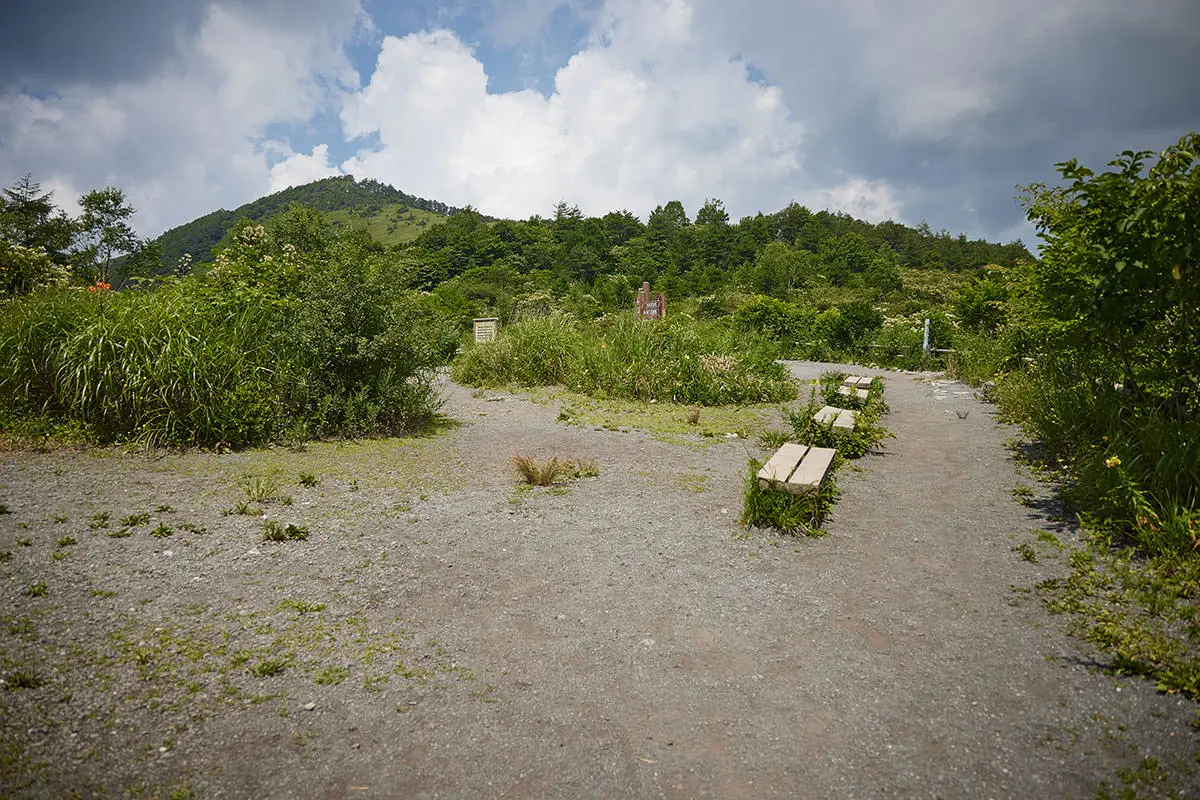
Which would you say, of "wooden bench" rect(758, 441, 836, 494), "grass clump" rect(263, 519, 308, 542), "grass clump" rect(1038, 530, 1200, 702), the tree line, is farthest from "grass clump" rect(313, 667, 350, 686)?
the tree line

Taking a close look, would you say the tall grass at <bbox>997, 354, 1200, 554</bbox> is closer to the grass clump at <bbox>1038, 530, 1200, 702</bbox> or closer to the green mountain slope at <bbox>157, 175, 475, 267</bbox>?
the grass clump at <bbox>1038, 530, 1200, 702</bbox>

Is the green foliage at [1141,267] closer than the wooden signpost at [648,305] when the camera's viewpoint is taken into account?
Yes

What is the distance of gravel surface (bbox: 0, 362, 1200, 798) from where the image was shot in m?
2.03

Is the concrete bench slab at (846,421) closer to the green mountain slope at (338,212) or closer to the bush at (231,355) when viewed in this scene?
the bush at (231,355)

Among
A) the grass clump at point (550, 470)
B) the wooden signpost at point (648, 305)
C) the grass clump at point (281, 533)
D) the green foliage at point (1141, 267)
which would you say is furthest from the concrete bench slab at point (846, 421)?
the wooden signpost at point (648, 305)

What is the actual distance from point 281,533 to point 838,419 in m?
5.38

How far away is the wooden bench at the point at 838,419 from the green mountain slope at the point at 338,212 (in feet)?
262

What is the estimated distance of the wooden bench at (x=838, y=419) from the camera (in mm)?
6284

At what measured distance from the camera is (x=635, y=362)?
10.4 m

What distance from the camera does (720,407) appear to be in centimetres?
949

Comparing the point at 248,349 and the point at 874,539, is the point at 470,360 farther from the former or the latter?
the point at 874,539

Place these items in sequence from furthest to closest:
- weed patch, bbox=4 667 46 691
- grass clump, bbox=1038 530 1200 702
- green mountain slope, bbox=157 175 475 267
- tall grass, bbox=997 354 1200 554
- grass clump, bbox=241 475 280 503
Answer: green mountain slope, bbox=157 175 475 267 < grass clump, bbox=241 475 280 503 < tall grass, bbox=997 354 1200 554 < grass clump, bbox=1038 530 1200 702 < weed patch, bbox=4 667 46 691

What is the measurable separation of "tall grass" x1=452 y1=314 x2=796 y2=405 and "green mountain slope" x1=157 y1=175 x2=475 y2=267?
240 feet

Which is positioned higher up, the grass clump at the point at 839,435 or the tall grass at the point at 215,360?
the tall grass at the point at 215,360
